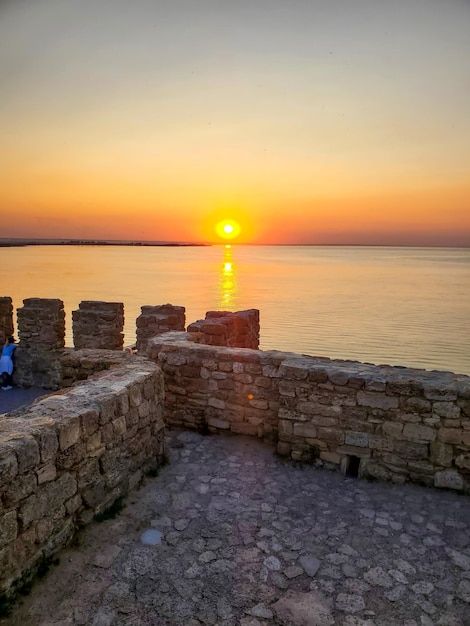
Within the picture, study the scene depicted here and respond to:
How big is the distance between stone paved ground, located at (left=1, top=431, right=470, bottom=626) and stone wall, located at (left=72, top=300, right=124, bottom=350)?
737 cm

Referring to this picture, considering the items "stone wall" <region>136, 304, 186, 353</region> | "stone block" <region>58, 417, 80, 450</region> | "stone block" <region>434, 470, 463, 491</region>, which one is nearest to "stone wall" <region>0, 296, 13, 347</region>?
"stone wall" <region>136, 304, 186, 353</region>

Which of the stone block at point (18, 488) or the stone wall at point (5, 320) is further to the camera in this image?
the stone wall at point (5, 320)

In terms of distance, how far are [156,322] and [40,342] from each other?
4.03 m

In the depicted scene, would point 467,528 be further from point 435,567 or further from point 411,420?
point 411,420

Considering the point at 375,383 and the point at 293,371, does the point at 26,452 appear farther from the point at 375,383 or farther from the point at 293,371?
the point at 375,383

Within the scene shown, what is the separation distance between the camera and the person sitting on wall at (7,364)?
13.6 m

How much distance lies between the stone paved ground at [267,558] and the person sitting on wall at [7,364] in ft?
32.3

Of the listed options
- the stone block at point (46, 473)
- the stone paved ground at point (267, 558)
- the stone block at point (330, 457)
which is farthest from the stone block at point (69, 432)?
the stone block at point (330, 457)

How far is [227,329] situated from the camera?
9.27 m

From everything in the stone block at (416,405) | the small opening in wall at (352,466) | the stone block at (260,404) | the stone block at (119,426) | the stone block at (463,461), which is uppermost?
the stone block at (416,405)

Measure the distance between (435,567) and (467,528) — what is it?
87cm

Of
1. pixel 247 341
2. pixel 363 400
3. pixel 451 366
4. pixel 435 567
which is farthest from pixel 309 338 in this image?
pixel 435 567

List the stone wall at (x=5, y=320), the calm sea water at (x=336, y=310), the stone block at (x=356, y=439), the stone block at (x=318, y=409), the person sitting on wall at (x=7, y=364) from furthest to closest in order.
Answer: the calm sea water at (x=336, y=310)
the stone wall at (x=5, y=320)
the person sitting on wall at (x=7, y=364)
the stone block at (x=318, y=409)
the stone block at (x=356, y=439)

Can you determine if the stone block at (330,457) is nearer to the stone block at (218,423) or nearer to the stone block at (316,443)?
the stone block at (316,443)
